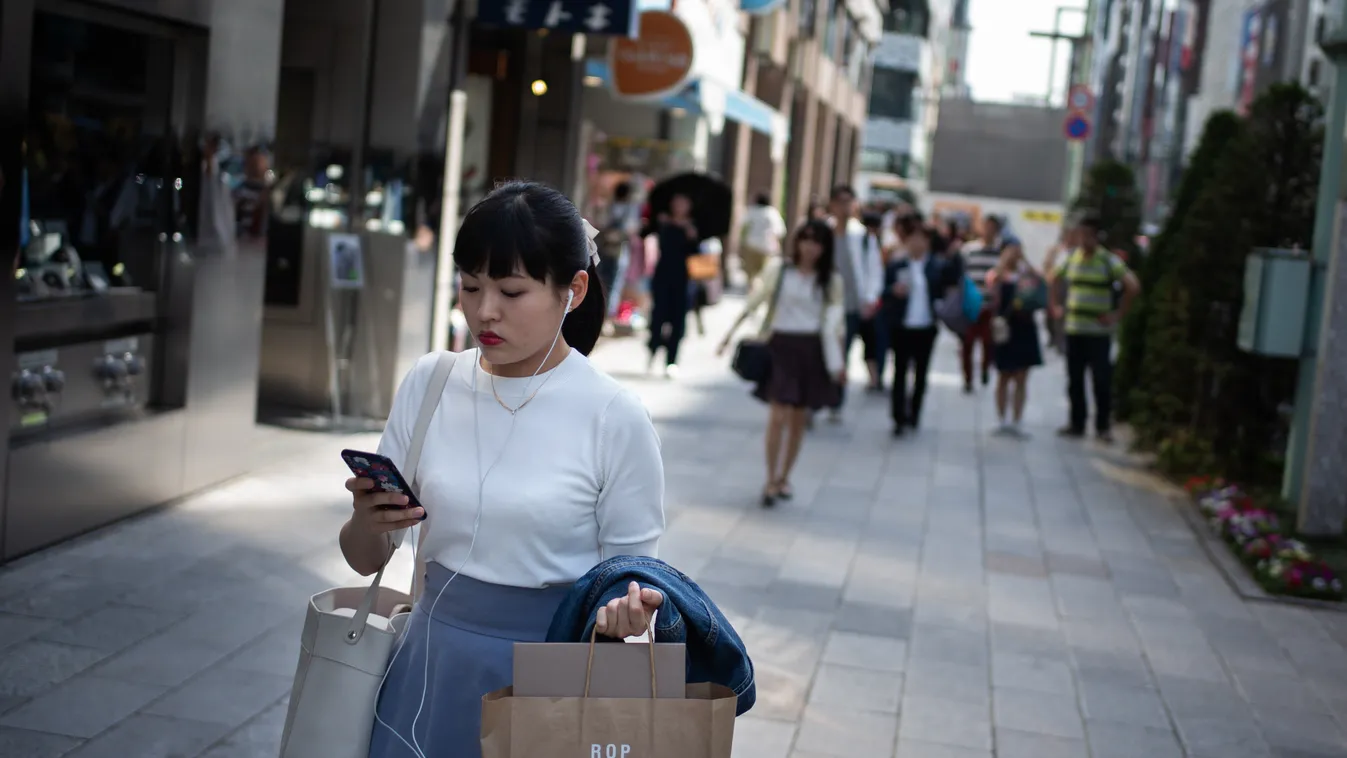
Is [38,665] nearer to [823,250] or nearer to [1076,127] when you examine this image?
[823,250]

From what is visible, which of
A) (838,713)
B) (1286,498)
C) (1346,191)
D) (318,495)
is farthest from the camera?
(1286,498)

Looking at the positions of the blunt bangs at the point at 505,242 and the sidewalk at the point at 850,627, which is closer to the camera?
the blunt bangs at the point at 505,242

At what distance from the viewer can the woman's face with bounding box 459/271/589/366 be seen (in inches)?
111

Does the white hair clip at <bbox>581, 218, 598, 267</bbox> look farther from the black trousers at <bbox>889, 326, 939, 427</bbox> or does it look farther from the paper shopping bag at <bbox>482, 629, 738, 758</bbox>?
the black trousers at <bbox>889, 326, 939, 427</bbox>

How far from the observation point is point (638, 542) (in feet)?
9.50

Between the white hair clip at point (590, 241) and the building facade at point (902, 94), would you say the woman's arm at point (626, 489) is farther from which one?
the building facade at point (902, 94)

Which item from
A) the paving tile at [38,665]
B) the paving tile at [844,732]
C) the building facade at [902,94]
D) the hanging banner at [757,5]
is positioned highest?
the building facade at [902,94]

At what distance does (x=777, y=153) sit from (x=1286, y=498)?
21.9 m

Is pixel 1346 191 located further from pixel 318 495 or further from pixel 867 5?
pixel 867 5

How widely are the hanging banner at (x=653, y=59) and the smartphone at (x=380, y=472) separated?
Answer: 14436 millimetres

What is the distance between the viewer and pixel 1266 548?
30.8 ft

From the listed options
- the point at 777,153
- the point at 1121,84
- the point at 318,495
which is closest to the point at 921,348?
the point at 318,495

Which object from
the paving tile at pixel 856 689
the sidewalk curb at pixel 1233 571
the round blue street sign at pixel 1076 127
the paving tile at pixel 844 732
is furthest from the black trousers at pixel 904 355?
the round blue street sign at pixel 1076 127

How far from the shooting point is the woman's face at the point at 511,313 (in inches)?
111
